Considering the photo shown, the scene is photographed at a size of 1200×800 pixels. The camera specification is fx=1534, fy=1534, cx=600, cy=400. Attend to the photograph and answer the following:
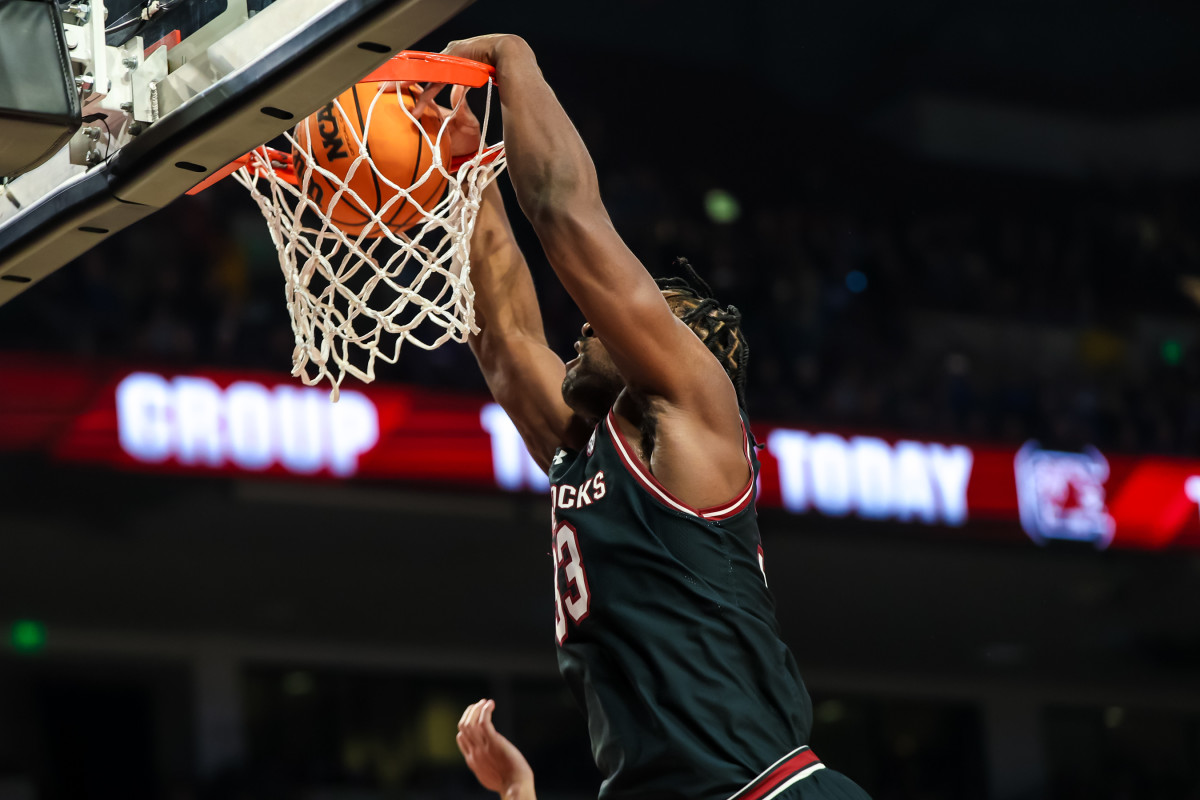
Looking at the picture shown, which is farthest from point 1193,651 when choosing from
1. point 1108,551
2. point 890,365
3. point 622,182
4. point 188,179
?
point 188,179

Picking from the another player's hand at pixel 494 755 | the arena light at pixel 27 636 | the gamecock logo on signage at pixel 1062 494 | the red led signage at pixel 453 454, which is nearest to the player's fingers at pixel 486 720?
the another player's hand at pixel 494 755

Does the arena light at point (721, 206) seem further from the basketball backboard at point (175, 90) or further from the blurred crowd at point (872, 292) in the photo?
the basketball backboard at point (175, 90)

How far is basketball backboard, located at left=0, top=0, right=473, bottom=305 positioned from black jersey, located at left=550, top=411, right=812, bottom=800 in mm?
843

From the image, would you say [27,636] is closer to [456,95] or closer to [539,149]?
[456,95]

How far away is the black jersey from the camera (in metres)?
2.55

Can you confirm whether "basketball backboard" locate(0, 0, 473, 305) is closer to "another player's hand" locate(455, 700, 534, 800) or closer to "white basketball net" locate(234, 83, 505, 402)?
"white basketball net" locate(234, 83, 505, 402)

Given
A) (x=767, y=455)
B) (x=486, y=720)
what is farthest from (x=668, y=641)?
(x=767, y=455)

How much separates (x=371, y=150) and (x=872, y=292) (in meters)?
9.18

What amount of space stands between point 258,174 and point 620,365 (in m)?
0.94

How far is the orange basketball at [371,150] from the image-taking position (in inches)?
121

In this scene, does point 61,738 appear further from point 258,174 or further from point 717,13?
point 717,13

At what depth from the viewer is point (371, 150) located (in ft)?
10.1

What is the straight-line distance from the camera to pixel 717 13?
44.4 feet

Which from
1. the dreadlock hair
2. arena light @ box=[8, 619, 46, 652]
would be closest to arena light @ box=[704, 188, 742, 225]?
arena light @ box=[8, 619, 46, 652]
